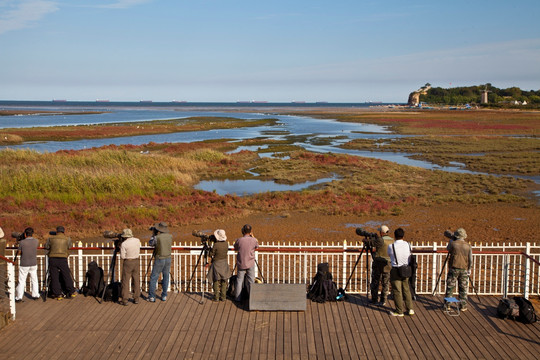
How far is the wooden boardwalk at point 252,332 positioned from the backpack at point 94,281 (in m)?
0.26

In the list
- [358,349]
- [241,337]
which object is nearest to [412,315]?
[358,349]

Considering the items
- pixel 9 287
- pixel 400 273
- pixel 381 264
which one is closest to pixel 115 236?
pixel 9 287

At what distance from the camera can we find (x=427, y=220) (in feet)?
78.2

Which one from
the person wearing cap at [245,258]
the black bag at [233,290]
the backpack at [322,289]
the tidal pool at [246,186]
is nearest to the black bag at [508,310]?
the backpack at [322,289]

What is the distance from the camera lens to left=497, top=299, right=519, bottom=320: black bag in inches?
402

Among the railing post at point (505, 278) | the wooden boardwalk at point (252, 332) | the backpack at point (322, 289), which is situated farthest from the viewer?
the railing post at point (505, 278)

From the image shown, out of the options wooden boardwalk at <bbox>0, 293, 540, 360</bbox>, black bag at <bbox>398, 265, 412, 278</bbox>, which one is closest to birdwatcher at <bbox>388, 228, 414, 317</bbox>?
black bag at <bbox>398, 265, 412, 278</bbox>

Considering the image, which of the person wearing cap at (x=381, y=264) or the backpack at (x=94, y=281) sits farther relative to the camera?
the backpack at (x=94, y=281)

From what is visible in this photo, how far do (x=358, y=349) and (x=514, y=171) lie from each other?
124ft

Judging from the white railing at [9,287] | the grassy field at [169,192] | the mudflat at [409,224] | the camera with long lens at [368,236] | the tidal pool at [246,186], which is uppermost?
the camera with long lens at [368,236]

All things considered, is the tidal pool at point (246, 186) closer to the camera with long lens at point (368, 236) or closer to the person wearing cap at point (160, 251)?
the person wearing cap at point (160, 251)

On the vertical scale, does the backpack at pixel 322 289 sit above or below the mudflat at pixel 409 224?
above

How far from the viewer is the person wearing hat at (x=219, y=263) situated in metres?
10.8

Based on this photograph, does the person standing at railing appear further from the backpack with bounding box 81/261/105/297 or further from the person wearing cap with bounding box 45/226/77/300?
the backpack with bounding box 81/261/105/297
